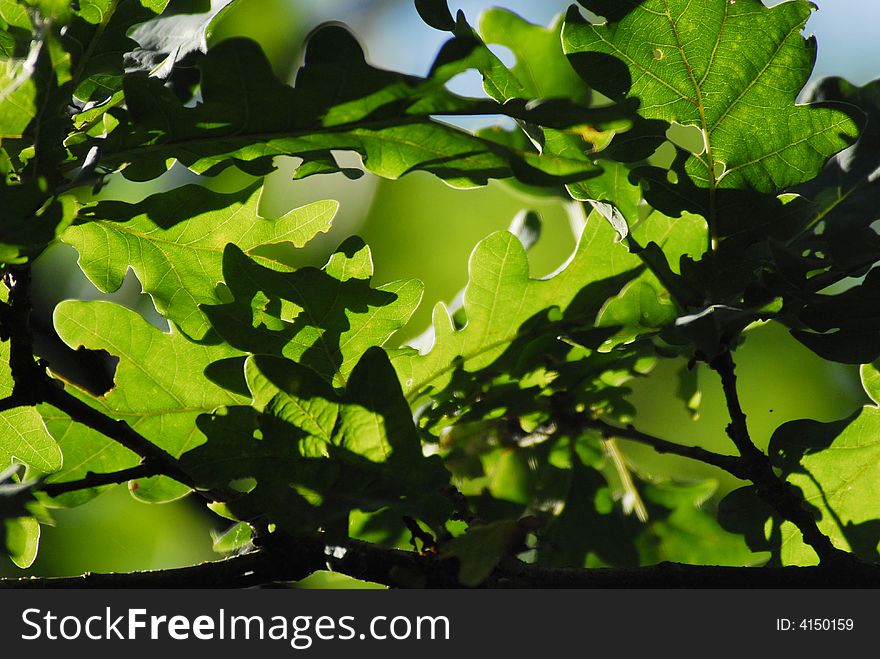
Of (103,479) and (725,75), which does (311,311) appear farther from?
(725,75)

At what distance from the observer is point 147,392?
4.14 ft

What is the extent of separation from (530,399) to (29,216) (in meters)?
0.77

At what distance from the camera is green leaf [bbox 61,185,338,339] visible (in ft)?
3.97

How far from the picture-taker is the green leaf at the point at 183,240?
3.97ft

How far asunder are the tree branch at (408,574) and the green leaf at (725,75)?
1.71ft

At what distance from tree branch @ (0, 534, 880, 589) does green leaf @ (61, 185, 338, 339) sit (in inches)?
13.8

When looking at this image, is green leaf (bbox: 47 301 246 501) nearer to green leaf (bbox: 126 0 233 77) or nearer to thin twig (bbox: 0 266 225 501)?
thin twig (bbox: 0 266 225 501)

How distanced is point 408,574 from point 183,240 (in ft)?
1.92

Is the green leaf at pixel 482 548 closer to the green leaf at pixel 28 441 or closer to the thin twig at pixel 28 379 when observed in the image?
the thin twig at pixel 28 379

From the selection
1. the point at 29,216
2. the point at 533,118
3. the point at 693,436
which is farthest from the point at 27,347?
the point at 693,436

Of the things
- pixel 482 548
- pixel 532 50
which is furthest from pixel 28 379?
pixel 532 50

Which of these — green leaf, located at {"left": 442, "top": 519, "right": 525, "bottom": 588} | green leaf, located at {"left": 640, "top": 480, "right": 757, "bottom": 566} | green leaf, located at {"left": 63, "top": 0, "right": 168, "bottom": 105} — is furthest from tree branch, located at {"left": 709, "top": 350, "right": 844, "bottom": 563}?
green leaf, located at {"left": 63, "top": 0, "right": 168, "bottom": 105}

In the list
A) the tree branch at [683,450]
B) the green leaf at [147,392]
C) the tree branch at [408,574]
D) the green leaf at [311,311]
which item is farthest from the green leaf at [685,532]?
the green leaf at [147,392]
